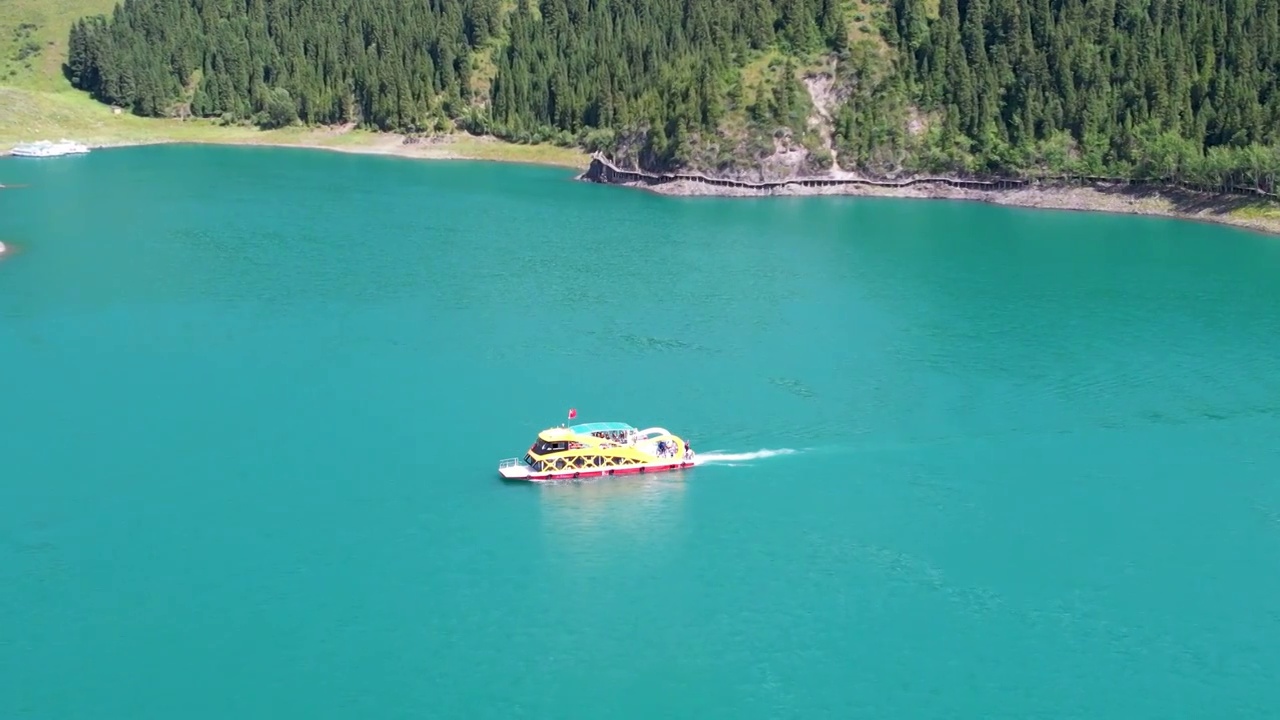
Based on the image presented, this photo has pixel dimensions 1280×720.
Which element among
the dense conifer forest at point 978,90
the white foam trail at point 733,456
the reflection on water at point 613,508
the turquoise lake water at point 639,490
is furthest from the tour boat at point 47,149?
the white foam trail at point 733,456

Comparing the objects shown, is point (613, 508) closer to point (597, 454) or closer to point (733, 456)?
point (597, 454)

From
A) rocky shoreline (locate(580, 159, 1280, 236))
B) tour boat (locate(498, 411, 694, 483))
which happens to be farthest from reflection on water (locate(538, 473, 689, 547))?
rocky shoreline (locate(580, 159, 1280, 236))

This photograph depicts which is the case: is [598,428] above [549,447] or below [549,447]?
above

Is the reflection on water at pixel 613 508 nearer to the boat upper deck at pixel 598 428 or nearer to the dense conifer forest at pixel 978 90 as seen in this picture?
the boat upper deck at pixel 598 428

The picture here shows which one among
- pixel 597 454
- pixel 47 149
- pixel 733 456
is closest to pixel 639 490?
pixel 597 454

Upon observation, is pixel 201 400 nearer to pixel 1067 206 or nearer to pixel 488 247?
pixel 488 247

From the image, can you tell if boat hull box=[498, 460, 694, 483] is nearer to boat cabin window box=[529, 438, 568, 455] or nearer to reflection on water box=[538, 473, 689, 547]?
reflection on water box=[538, 473, 689, 547]

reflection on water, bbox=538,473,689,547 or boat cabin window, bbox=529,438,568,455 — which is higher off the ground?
boat cabin window, bbox=529,438,568,455
